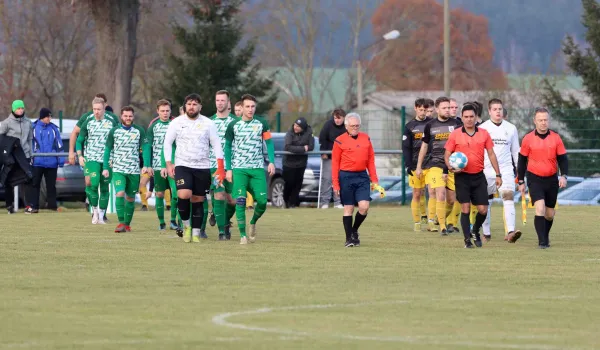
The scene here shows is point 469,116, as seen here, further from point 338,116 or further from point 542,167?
point 338,116

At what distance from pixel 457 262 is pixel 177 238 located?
5.03 metres

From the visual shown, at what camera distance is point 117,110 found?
38250 mm

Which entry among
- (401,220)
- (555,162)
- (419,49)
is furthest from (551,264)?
A: (419,49)

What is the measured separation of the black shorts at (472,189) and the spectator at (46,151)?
471 inches

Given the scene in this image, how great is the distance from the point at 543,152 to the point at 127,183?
661cm

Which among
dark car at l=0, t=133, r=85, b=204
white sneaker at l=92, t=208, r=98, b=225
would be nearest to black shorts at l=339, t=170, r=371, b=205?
white sneaker at l=92, t=208, r=98, b=225

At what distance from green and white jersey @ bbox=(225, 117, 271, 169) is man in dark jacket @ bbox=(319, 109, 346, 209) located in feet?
26.5

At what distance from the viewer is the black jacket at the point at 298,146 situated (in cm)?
2906

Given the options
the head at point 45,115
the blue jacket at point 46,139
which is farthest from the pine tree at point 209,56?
the head at point 45,115

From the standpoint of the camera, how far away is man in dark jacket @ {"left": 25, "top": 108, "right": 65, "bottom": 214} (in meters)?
28.1

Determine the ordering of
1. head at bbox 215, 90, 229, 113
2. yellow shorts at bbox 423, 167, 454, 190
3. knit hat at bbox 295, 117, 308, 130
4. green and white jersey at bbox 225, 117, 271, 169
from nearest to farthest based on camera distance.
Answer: green and white jersey at bbox 225, 117, 271, 169 < head at bbox 215, 90, 229, 113 < yellow shorts at bbox 423, 167, 454, 190 < knit hat at bbox 295, 117, 308, 130

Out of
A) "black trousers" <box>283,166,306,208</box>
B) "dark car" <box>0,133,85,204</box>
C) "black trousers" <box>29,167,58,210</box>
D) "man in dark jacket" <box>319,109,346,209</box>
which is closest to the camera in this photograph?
"black trousers" <box>29,167,58,210</box>

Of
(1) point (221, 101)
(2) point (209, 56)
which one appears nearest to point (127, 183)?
(1) point (221, 101)

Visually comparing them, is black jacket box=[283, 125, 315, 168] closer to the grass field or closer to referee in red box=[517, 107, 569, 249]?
the grass field
